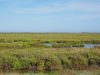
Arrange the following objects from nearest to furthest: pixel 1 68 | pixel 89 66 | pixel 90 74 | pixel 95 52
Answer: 1. pixel 90 74
2. pixel 1 68
3. pixel 89 66
4. pixel 95 52

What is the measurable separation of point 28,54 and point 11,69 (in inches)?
103

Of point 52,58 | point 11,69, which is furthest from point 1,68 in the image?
point 52,58

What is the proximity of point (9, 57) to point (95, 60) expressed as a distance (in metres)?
7.37

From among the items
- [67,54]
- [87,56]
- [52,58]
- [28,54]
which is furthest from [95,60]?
[28,54]

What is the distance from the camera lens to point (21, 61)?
22328 mm

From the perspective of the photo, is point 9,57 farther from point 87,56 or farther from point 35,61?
point 87,56

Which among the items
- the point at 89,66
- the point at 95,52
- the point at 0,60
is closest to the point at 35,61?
the point at 0,60

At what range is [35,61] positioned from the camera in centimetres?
2238

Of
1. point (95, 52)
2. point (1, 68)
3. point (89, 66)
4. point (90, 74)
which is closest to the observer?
point (90, 74)

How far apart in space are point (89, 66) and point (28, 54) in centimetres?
525

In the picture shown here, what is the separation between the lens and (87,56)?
960 inches

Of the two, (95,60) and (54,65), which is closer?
(54,65)

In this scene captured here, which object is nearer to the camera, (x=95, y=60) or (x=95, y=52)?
(x=95, y=60)

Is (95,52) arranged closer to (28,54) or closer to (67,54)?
(67,54)
